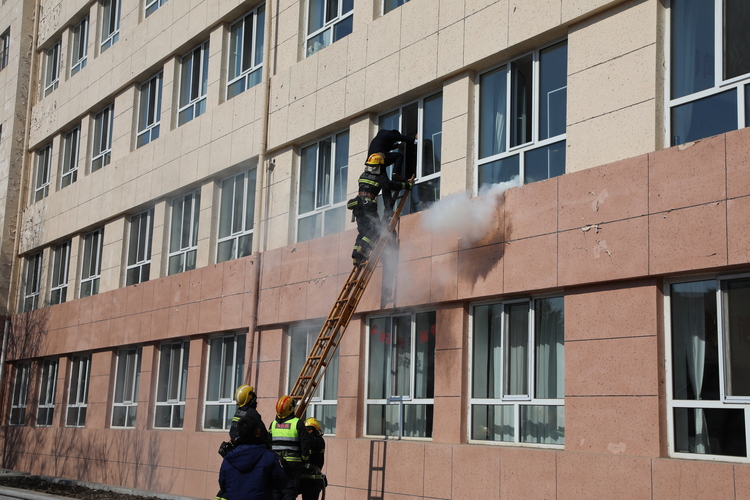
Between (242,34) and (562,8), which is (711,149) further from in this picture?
(242,34)

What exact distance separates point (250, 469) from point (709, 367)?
4.74 m

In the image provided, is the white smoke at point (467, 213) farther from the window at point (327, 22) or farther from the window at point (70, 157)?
the window at point (70, 157)

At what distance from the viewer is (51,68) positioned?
27.0m

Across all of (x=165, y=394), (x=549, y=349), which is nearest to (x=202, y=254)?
(x=165, y=394)

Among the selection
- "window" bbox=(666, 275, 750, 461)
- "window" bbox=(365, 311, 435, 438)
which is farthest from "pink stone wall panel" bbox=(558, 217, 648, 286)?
"window" bbox=(365, 311, 435, 438)

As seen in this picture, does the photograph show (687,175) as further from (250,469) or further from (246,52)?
(246,52)

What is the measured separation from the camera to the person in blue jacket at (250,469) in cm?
673

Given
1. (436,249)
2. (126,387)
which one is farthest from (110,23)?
(436,249)

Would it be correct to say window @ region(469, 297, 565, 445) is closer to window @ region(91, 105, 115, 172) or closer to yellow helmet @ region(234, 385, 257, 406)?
yellow helmet @ region(234, 385, 257, 406)

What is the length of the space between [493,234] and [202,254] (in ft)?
27.0

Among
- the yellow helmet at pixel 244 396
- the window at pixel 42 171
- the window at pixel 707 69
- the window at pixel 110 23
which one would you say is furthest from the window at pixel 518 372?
the window at pixel 42 171

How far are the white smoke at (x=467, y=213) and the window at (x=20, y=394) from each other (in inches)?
675

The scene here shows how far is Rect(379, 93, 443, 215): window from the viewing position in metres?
12.7

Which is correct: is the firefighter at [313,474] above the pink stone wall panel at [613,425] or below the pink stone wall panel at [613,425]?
below
